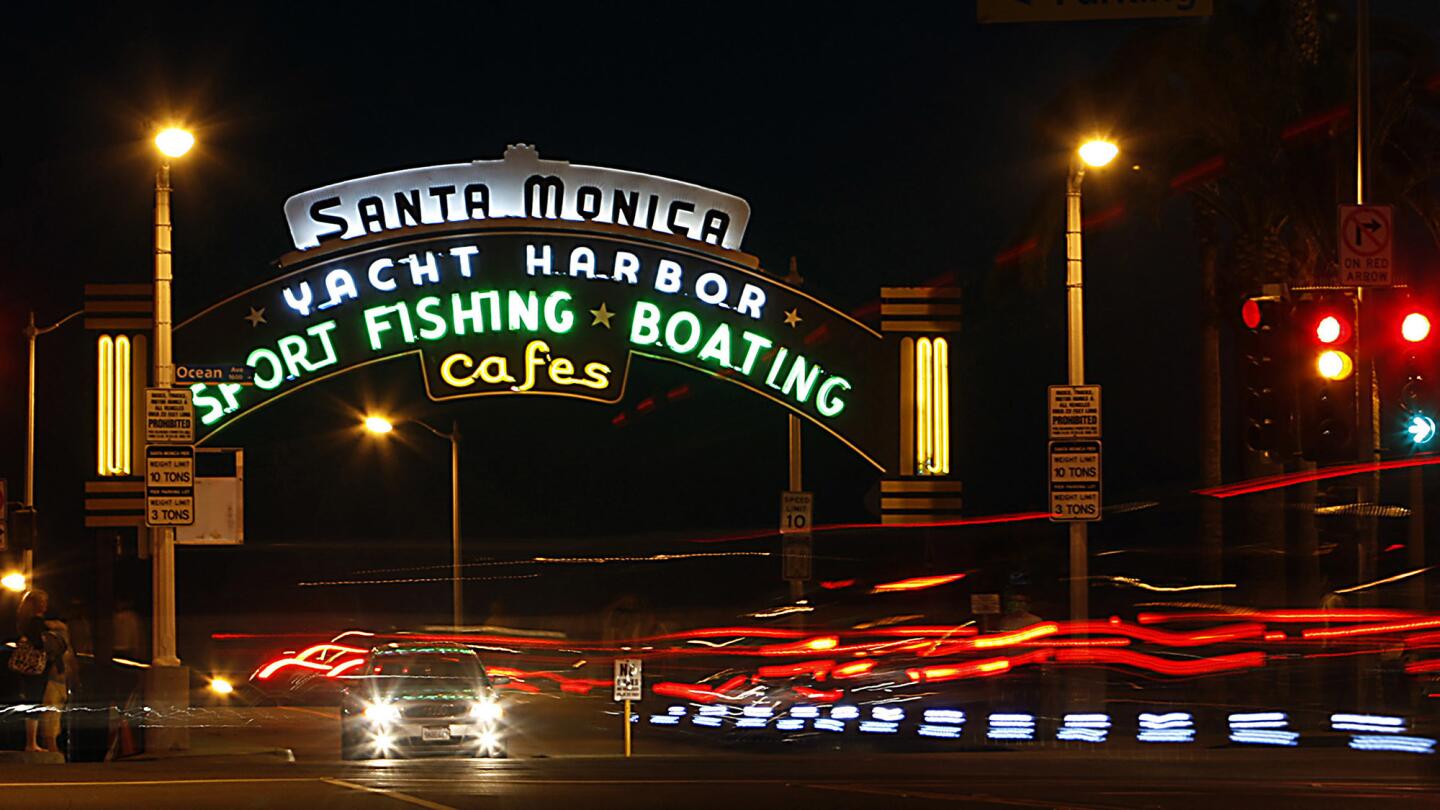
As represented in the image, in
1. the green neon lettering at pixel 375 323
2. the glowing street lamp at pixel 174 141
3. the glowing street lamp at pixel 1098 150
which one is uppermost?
the glowing street lamp at pixel 174 141

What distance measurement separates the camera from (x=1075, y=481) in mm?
21312

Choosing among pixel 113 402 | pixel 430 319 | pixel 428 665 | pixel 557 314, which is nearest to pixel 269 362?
pixel 113 402

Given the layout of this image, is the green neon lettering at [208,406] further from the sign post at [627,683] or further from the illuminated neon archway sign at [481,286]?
the sign post at [627,683]

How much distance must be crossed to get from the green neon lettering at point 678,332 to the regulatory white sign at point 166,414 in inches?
274

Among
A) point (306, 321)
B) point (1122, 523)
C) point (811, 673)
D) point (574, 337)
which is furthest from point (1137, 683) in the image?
point (1122, 523)

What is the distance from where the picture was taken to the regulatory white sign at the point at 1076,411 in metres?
21.4

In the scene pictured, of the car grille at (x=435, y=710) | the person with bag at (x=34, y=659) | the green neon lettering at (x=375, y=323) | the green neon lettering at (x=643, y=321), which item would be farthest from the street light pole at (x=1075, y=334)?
the person with bag at (x=34, y=659)

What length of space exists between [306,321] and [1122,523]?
40.4m

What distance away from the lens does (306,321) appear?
82.2 feet

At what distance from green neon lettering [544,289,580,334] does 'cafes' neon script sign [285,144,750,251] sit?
110 cm

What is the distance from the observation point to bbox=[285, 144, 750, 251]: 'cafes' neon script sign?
979 inches

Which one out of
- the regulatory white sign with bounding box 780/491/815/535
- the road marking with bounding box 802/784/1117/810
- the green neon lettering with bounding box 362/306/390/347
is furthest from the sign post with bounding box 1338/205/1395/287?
the regulatory white sign with bounding box 780/491/815/535

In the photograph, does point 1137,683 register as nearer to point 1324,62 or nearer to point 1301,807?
point 1324,62

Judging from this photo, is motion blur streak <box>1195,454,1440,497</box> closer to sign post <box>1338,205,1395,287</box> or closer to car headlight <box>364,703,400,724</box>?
sign post <box>1338,205,1395,287</box>
